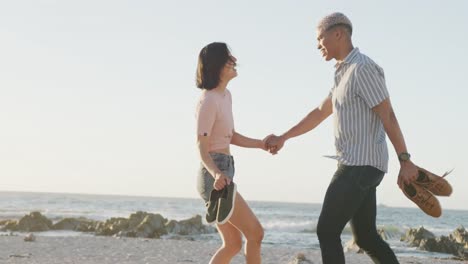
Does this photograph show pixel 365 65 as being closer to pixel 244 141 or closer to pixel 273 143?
pixel 244 141

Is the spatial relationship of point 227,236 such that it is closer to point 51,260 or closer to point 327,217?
point 327,217

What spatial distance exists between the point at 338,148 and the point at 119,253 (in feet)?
27.3

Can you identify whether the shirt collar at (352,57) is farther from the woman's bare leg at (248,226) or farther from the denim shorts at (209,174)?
the woman's bare leg at (248,226)

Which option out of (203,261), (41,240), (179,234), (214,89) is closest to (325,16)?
(214,89)

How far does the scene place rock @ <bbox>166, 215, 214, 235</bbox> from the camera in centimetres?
2444

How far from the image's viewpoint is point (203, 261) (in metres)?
11.3

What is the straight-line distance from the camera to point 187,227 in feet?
82.0

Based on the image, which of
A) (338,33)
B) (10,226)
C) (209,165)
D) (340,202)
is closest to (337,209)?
(340,202)

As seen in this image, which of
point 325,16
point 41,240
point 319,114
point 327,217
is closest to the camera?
point 327,217

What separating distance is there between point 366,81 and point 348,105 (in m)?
0.20

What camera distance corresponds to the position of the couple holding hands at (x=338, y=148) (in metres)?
4.53

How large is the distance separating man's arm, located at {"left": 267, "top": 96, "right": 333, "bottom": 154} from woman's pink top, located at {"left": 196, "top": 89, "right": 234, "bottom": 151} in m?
0.75

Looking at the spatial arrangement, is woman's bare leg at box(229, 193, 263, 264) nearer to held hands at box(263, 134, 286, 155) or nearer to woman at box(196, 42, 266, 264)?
woman at box(196, 42, 266, 264)

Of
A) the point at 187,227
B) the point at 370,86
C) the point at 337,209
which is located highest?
the point at 370,86
